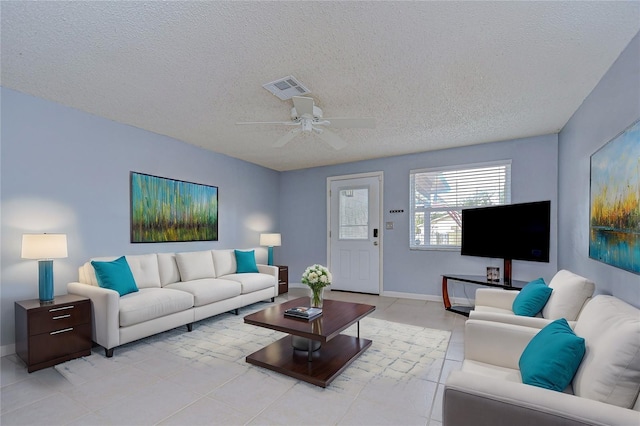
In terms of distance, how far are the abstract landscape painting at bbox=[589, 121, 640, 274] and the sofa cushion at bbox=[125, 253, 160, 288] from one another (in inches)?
172

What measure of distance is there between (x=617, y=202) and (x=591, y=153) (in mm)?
866

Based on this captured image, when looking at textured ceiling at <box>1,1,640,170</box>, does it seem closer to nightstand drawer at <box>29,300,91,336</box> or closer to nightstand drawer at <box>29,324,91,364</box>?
nightstand drawer at <box>29,300,91,336</box>

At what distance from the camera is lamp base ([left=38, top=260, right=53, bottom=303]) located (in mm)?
2781

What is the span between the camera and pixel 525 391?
1.22m

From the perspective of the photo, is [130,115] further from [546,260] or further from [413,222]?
[546,260]

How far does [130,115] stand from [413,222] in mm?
4277

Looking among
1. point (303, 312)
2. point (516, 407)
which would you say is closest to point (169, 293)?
point (303, 312)

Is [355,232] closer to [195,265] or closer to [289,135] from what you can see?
[195,265]

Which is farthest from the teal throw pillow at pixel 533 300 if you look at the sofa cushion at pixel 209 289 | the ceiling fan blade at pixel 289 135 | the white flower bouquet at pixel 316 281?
the sofa cushion at pixel 209 289

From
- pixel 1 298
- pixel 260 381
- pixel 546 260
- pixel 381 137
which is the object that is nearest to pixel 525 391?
pixel 260 381

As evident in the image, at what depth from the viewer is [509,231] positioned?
12.6ft

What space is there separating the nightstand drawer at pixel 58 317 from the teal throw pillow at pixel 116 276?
27 cm

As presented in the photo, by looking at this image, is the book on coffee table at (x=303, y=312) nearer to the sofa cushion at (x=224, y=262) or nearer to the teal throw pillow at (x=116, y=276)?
the teal throw pillow at (x=116, y=276)

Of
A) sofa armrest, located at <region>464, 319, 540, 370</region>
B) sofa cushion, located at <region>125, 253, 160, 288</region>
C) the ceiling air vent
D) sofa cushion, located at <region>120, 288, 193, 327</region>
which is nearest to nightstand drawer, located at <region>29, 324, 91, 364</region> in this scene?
sofa cushion, located at <region>120, 288, 193, 327</region>
